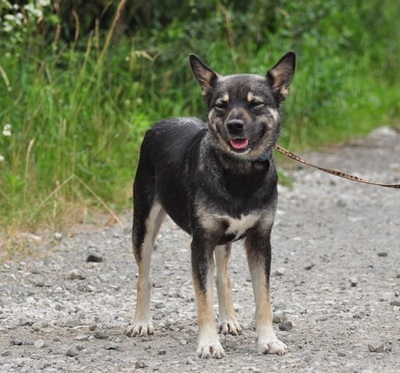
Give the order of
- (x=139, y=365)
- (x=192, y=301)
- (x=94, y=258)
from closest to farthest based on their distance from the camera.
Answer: (x=139, y=365) → (x=192, y=301) → (x=94, y=258)

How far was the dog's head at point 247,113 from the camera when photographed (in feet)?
19.3

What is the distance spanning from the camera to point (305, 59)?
14.1 metres

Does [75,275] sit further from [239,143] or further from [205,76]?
[239,143]

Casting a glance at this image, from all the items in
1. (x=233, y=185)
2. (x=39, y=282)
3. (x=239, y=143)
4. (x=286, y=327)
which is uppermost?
(x=239, y=143)

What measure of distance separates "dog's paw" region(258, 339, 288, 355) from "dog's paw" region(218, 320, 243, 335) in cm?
56

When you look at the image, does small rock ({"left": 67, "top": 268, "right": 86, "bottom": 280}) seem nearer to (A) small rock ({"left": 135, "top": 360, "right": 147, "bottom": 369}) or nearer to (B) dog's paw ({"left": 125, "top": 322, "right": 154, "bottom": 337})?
(B) dog's paw ({"left": 125, "top": 322, "right": 154, "bottom": 337})

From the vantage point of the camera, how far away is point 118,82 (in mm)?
11000

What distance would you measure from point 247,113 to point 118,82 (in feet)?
17.1

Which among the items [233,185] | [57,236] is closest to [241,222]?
[233,185]

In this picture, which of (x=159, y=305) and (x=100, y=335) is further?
(x=159, y=305)

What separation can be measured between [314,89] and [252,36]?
1.06 metres

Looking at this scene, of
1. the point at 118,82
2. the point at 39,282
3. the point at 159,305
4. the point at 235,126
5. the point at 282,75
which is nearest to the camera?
Result: the point at 235,126

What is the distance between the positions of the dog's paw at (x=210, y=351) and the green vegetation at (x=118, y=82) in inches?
125

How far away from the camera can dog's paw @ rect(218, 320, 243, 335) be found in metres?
6.51
